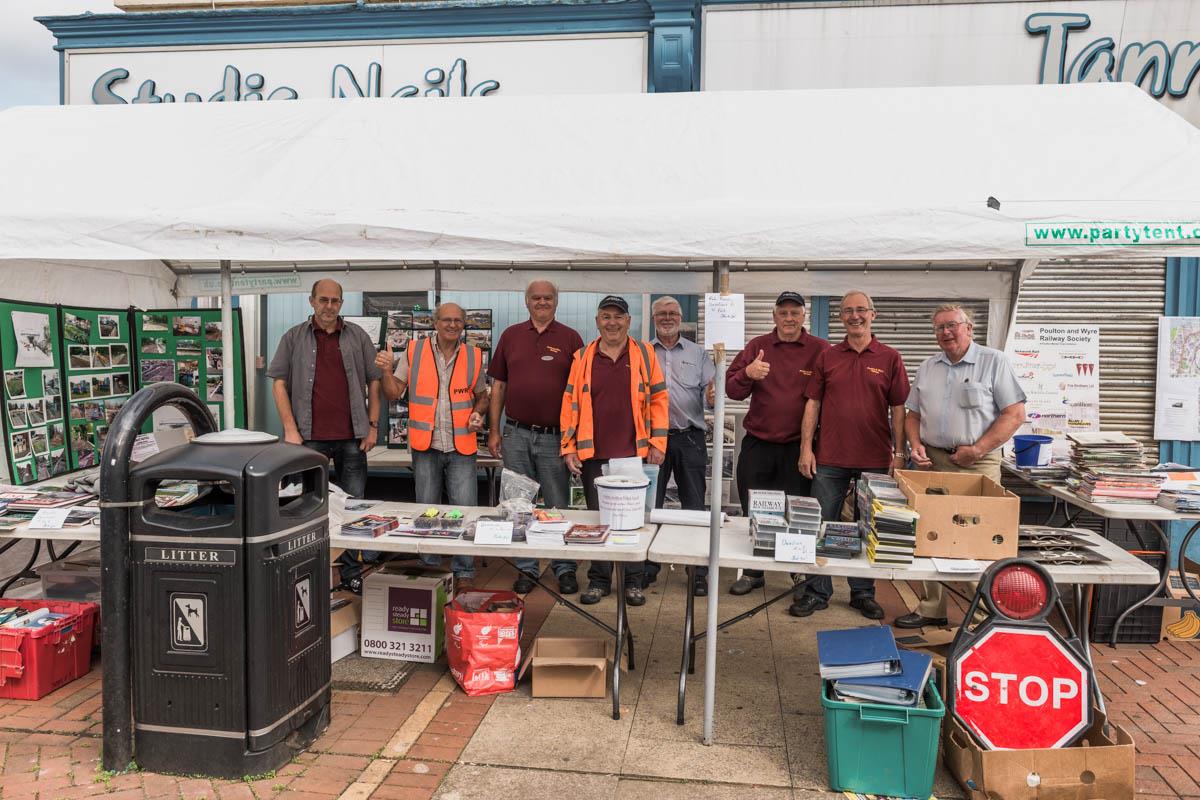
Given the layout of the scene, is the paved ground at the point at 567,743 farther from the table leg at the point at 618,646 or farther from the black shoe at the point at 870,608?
the black shoe at the point at 870,608

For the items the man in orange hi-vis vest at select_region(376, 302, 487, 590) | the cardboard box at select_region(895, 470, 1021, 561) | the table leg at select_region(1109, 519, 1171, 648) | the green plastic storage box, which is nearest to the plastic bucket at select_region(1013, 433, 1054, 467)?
the table leg at select_region(1109, 519, 1171, 648)

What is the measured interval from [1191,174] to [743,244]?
2.15m

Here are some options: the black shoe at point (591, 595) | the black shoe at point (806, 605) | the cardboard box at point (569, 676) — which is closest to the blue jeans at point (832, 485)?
the black shoe at point (806, 605)

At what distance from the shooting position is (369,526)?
411 cm

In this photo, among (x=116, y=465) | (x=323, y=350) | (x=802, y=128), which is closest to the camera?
(x=116, y=465)

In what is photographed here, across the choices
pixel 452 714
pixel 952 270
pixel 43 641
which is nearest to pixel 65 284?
pixel 43 641

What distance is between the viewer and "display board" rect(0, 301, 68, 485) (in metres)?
5.43

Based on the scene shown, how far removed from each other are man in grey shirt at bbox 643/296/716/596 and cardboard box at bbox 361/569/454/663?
5.44 feet

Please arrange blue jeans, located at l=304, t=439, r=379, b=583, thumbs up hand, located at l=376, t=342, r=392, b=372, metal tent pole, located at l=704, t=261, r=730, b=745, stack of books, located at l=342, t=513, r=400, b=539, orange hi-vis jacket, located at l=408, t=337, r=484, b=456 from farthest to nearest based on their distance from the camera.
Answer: blue jeans, located at l=304, t=439, r=379, b=583 → thumbs up hand, located at l=376, t=342, r=392, b=372 → orange hi-vis jacket, located at l=408, t=337, r=484, b=456 → stack of books, located at l=342, t=513, r=400, b=539 → metal tent pole, located at l=704, t=261, r=730, b=745

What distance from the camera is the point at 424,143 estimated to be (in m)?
4.52

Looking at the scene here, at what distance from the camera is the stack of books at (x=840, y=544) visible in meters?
3.62

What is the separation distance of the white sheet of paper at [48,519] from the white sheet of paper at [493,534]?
2169 mm

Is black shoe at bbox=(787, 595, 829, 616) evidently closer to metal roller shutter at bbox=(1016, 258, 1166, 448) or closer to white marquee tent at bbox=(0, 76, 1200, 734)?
white marquee tent at bbox=(0, 76, 1200, 734)

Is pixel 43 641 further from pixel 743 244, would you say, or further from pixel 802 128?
pixel 802 128
